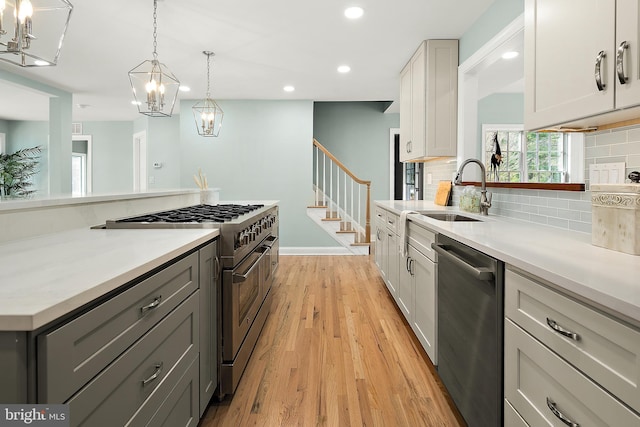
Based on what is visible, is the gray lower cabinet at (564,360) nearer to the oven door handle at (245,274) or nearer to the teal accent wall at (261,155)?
the oven door handle at (245,274)

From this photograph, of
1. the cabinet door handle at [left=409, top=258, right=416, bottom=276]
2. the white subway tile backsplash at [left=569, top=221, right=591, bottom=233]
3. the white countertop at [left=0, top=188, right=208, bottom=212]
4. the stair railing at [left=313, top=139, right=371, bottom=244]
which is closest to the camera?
the white countertop at [left=0, top=188, right=208, bottom=212]

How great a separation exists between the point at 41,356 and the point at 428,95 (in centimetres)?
367

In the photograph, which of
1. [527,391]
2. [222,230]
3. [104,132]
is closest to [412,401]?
[527,391]

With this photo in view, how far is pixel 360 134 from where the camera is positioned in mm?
7266

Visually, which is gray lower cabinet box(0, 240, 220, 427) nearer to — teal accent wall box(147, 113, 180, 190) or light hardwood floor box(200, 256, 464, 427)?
light hardwood floor box(200, 256, 464, 427)

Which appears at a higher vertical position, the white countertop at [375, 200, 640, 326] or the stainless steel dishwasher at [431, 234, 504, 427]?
the white countertop at [375, 200, 640, 326]

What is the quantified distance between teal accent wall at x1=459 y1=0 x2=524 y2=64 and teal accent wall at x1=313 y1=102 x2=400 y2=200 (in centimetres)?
356

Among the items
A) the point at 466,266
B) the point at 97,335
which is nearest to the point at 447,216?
the point at 466,266

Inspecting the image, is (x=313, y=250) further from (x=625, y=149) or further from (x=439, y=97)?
(x=625, y=149)

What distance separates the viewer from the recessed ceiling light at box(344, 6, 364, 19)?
3164 mm

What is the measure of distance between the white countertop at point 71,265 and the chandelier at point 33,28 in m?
0.59

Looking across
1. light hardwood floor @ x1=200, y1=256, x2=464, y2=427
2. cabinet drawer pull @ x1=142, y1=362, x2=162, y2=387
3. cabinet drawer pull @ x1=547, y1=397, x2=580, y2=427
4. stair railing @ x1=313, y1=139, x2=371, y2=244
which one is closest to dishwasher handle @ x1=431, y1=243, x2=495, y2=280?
cabinet drawer pull @ x1=547, y1=397, x2=580, y2=427

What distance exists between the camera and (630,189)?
1.23 metres

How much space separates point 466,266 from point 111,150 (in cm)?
892
